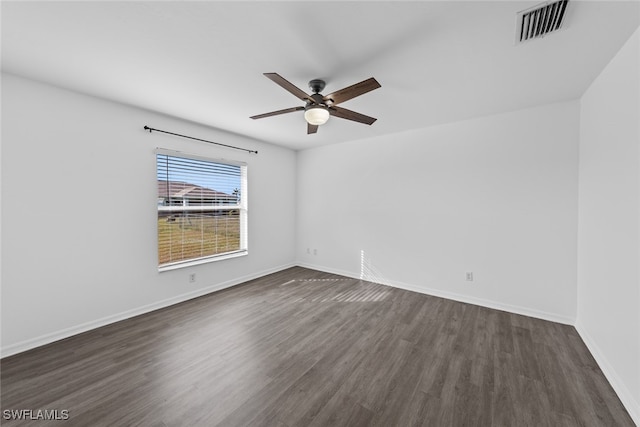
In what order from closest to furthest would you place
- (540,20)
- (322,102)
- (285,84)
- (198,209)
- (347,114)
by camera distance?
1. (540,20)
2. (285,84)
3. (322,102)
4. (347,114)
5. (198,209)

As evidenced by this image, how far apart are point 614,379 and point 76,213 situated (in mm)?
5045

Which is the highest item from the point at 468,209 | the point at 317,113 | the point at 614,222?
the point at 317,113

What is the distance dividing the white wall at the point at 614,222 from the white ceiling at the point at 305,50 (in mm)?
274

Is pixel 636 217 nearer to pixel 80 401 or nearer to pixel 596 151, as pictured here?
pixel 596 151

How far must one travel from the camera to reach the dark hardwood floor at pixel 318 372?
1610 millimetres

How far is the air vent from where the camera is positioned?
1.41 m

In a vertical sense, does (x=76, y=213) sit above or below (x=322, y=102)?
below

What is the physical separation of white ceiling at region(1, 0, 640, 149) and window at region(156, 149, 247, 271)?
948mm

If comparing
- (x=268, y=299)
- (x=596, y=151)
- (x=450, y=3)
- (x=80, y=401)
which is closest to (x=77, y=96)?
(x=80, y=401)

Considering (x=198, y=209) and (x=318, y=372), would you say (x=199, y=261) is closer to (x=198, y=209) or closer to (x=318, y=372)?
(x=198, y=209)

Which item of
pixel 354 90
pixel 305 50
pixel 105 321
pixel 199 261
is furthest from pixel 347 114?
pixel 105 321

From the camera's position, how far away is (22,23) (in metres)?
1.57

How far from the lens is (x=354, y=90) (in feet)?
6.22

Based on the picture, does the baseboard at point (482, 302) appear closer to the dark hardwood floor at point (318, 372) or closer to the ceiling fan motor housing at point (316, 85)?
the dark hardwood floor at point (318, 372)
